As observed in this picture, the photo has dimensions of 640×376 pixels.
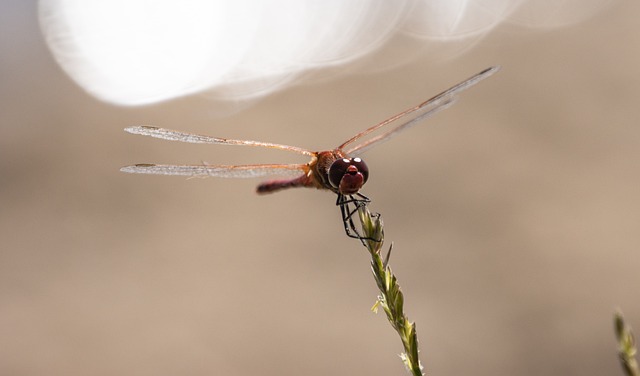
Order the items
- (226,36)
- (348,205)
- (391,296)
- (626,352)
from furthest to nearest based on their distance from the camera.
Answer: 1. (226,36)
2. (348,205)
3. (391,296)
4. (626,352)

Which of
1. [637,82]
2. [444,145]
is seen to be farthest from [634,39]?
[444,145]

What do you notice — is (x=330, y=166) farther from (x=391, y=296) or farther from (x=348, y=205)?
(x=391, y=296)

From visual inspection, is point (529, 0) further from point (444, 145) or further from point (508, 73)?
point (444, 145)

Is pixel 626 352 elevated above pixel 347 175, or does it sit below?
below

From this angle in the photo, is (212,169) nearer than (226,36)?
Yes

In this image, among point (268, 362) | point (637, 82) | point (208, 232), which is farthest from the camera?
point (637, 82)

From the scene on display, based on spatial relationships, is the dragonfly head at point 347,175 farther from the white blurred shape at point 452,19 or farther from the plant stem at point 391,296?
the white blurred shape at point 452,19

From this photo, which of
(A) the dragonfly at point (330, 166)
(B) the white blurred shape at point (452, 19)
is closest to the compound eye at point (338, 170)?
(A) the dragonfly at point (330, 166)

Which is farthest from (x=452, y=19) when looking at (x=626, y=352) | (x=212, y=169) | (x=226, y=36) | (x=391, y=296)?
(x=626, y=352)
